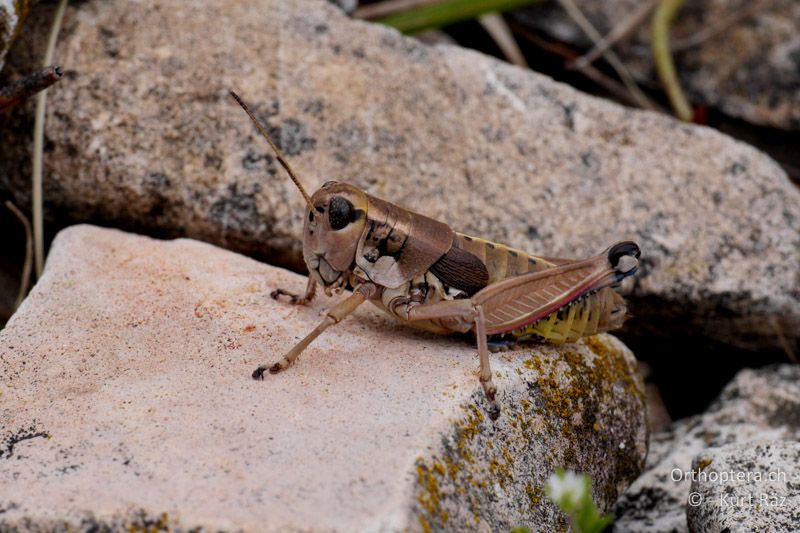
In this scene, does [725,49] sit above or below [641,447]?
above

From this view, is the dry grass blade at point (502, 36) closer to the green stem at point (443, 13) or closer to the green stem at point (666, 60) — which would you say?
the green stem at point (443, 13)

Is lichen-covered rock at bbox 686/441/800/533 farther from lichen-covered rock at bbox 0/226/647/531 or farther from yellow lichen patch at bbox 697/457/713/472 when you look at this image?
lichen-covered rock at bbox 0/226/647/531

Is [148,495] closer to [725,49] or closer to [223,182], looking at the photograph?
[223,182]

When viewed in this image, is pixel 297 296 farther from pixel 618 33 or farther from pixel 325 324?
pixel 618 33

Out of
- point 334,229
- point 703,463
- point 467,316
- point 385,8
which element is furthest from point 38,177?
point 703,463

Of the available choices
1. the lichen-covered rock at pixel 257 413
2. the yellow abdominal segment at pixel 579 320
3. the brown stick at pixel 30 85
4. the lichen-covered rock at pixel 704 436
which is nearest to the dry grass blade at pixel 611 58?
the lichen-covered rock at pixel 704 436

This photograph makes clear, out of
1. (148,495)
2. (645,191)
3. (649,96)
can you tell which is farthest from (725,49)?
(148,495)
